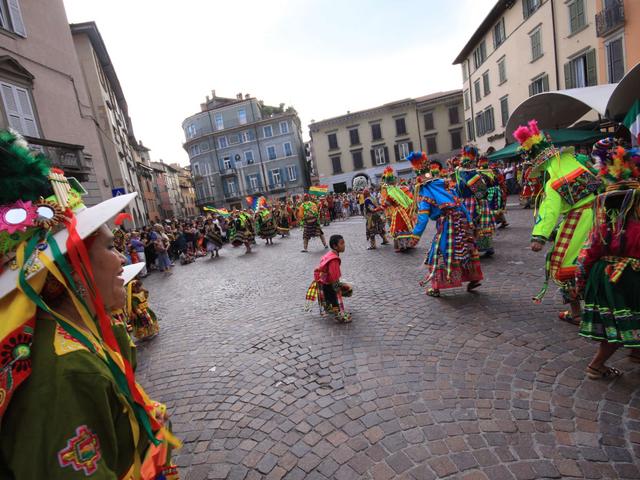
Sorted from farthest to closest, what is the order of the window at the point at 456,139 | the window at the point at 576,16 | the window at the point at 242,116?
the window at the point at 242,116 → the window at the point at 456,139 → the window at the point at 576,16

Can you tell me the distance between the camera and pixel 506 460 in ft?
7.63

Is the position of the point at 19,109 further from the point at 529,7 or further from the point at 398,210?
the point at 529,7

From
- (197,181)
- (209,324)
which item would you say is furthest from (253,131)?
(209,324)

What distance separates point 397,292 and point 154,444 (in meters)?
4.97

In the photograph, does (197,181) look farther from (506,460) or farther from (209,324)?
(506,460)

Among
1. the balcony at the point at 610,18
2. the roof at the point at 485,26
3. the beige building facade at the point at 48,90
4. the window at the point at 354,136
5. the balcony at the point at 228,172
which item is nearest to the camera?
the beige building facade at the point at 48,90

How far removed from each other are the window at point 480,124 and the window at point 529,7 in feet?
27.9

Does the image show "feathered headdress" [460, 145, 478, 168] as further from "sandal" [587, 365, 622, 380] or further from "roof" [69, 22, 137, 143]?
"roof" [69, 22, 137, 143]

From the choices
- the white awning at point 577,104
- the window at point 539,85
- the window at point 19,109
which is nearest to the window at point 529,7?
the window at point 539,85

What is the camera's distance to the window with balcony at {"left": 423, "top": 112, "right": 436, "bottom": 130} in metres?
40.0

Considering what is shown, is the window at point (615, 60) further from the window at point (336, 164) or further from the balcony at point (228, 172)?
the balcony at point (228, 172)

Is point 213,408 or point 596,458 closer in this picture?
point 596,458

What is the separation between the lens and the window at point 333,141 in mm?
42094

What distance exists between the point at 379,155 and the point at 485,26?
17.4 m
